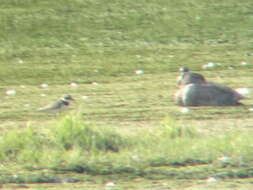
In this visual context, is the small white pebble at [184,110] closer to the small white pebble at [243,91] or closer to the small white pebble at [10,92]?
the small white pebble at [243,91]

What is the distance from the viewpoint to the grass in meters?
Answer: 7.46

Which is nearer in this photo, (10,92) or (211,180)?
(211,180)

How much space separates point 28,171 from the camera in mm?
7402

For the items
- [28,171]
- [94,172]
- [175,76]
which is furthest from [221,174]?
[175,76]

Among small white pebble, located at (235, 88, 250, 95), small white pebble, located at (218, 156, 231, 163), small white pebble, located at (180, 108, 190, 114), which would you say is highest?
small white pebble, located at (235, 88, 250, 95)

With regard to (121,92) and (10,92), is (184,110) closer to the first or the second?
(121,92)

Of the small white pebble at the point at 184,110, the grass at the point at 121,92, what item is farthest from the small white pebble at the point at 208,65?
the small white pebble at the point at 184,110

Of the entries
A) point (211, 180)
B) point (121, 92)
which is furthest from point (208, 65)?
point (211, 180)

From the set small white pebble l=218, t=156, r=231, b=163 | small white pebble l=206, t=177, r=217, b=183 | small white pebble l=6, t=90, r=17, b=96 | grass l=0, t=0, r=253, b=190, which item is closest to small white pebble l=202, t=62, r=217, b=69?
grass l=0, t=0, r=253, b=190

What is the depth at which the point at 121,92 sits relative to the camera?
484 inches

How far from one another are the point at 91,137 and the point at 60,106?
238 centimetres

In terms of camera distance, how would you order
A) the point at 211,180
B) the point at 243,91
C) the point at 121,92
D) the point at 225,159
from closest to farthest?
1. the point at 211,180
2. the point at 225,159
3. the point at 243,91
4. the point at 121,92

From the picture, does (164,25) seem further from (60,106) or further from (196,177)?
(196,177)

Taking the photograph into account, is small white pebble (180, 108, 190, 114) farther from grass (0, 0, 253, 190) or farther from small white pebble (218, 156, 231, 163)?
small white pebble (218, 156, 231, 163)
